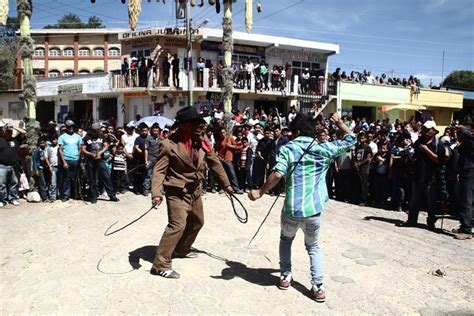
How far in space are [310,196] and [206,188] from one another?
23.1 feet

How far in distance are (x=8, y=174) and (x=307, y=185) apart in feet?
24.7

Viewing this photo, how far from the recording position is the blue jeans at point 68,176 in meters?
9.76

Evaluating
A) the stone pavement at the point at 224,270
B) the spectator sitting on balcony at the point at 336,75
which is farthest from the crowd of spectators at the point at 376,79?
the stone pavement at the point at 224,270

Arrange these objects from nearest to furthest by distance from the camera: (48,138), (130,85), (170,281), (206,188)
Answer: (170,281) < (48,138) < (206,188) < (130,85)

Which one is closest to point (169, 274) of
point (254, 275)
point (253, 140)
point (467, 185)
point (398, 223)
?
point (254, 275)

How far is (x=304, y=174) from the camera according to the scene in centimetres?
448

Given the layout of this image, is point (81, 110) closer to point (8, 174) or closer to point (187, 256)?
point (8, 174)

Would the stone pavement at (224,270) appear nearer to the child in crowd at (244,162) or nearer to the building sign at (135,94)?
the child in crowd at (244,162)

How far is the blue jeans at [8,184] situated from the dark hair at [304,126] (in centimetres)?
729

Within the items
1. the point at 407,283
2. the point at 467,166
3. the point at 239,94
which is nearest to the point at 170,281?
the point at 407,283

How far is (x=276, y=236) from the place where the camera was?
7051 millimetres

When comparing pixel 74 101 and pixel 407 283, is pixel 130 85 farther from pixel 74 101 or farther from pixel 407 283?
pixel 407 283

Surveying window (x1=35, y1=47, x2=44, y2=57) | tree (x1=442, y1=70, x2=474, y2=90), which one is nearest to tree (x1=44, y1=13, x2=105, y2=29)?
window (x1=35, y1=47, x2=44, y2=57)

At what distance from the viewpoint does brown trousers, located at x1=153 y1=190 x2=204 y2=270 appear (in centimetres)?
504
